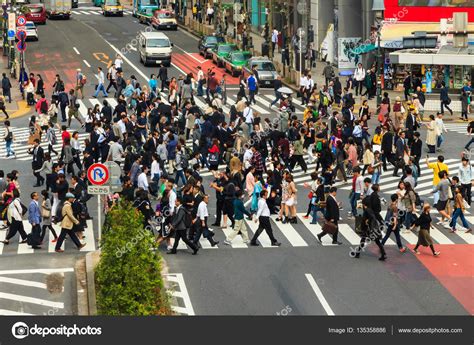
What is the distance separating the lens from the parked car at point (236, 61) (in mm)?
64938

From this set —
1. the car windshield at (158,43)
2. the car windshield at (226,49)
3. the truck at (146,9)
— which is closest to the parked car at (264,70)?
the car windshield at (226,49)

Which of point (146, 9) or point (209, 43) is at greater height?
point (146, 9)

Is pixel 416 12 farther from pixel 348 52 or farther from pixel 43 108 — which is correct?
pixel 43 108

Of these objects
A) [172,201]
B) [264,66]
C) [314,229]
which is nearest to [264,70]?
[264,66]

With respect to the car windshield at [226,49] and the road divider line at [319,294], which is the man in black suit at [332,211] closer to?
the road divider line at [319,294]

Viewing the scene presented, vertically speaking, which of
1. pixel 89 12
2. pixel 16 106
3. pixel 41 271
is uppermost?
pixel 89 12

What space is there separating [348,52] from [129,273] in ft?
139

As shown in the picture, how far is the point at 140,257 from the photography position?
25.1 meters

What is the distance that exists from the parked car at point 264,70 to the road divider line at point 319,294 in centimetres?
3256

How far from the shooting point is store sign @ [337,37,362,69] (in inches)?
2554

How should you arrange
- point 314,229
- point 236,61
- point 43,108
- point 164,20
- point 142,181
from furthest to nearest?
1. point 164,20
2. point 236,61
3. point 43,108
4. point 142,181
5. point 314,229

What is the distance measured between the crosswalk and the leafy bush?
587cm

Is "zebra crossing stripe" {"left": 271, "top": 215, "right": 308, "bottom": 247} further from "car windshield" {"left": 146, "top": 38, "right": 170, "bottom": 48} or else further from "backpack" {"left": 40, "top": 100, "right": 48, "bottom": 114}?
"car windshield" {"left": 146, "top": 38, "right": 170, "bottom": 48}

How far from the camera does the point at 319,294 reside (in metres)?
27.5
